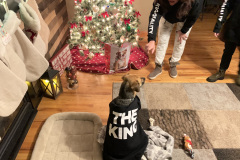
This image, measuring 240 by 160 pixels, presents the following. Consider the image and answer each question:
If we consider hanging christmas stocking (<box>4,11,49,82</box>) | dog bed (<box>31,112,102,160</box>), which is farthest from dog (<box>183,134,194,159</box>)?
hanging christmas stocking (<box>4,11,49,82</box>)

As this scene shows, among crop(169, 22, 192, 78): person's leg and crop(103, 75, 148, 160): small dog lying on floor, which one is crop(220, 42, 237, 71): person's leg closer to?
crop(169, 22, 192, 78): person's leg

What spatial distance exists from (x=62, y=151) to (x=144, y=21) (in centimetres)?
275

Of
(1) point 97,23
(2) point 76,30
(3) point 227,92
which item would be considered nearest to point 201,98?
(3) point 227,92

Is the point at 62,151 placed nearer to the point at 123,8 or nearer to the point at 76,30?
the point at 76,30

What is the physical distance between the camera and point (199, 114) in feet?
6.47

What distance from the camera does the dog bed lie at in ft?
5.08

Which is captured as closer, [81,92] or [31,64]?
[31,64]

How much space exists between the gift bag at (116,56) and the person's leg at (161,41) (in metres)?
0.38

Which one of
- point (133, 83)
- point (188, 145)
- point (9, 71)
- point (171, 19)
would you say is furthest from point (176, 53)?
point (9, 71)

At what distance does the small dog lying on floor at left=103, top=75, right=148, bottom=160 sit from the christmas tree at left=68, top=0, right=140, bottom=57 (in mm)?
1257

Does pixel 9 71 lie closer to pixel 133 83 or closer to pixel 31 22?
pixel 31 22

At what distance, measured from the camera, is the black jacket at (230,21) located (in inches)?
76.1

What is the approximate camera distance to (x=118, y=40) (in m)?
2.40

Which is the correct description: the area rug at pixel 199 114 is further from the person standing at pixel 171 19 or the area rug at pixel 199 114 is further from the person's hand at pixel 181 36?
the person's hand at pixel 181 36
